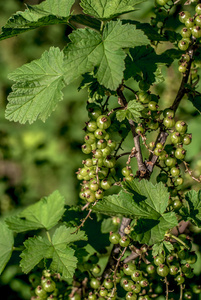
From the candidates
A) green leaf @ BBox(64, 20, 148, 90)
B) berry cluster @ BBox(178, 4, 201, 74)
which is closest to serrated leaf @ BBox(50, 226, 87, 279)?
green leaf @ BBox(64, 20, 148, 90)

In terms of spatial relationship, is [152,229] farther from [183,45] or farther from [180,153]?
[183,45]

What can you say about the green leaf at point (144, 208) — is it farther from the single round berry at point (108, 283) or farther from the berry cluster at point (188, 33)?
the berry cluster at point (188, 33)

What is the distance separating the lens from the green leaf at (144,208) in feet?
4.52

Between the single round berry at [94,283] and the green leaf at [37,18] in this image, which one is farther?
the single round berry at [94,283]

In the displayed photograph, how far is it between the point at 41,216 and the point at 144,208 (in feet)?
2.17

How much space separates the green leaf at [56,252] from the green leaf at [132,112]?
0.57 m

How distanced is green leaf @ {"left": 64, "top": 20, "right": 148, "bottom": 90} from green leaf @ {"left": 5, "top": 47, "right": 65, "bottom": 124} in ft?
0.67

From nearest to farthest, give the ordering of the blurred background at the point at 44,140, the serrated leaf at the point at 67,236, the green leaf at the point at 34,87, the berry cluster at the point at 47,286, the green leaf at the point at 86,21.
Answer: the green leaf at the point at 86,21, the green leaf at the point at 34,87, the serrated leaf at the point at 67,236, the berry cluster at the point at 47,286, the blurred background at the point at 44,140

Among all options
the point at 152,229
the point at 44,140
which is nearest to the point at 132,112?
the point at 152,229

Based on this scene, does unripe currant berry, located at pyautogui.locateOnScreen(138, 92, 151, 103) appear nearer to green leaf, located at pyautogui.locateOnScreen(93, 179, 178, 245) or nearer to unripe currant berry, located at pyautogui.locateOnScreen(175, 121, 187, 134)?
unripe currant berry, located at pyautogui.locateOnScreen(175, 121, 187, 134)

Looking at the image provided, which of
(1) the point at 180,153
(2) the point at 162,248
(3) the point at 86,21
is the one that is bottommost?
(2) the point at 162,248

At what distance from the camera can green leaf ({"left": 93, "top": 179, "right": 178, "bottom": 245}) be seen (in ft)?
4.52

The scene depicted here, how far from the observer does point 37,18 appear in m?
1.40

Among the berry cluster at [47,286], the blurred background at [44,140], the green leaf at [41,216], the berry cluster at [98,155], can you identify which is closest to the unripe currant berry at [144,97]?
the berry cluster at [98,155]
